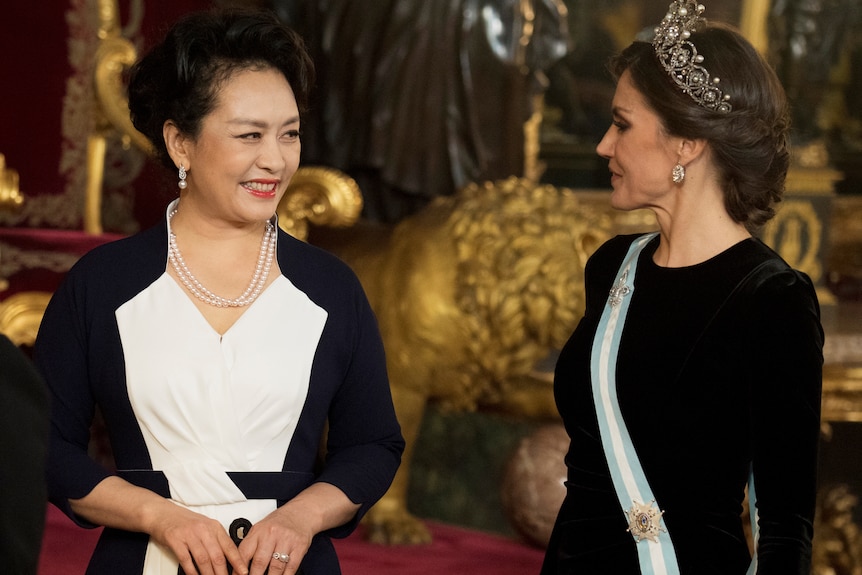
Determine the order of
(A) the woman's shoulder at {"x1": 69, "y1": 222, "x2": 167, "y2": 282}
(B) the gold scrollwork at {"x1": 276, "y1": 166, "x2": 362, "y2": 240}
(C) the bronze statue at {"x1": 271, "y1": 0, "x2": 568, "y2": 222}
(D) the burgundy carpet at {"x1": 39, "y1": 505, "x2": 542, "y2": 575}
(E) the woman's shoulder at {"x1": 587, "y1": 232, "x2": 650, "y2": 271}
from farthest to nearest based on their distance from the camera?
(C) the bronze statue at {"x1": 271, "y1": 0, "x2": 568, "y2": 222} → (B) the gold scrollwork at {"x1": 276, "y1": 166, "x2": 362, "y2": 240} → (D) the burgundy carpet at {"x1": 39, "y1": 505, "x2": 542, "y2": 575} → (E) the woman's shoulder at {"x1": 587, "y1": 232, "x2": 650, "y2": 271} → (A) the woman's shoulder at {"x1": 69, "y1": 222, "x2": 167, "y2": 282}

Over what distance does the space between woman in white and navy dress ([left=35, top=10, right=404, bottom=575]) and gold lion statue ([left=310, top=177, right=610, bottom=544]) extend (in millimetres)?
1487

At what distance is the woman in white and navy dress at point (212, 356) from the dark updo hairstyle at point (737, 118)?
572mm

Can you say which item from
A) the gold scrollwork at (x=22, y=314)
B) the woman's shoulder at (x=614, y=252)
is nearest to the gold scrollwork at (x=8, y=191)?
the gold scrollwork at (x=22, y=314)

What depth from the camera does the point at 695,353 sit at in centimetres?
190

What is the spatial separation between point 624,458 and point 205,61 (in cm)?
89

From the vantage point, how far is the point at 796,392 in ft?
5.83

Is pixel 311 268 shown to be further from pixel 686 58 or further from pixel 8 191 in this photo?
pixel 8 191

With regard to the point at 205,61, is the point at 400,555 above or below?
below

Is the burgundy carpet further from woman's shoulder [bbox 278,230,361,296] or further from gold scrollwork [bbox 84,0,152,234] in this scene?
woman's shoulder [bbox 278,230,361,296]

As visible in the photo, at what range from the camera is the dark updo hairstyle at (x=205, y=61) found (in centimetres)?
187

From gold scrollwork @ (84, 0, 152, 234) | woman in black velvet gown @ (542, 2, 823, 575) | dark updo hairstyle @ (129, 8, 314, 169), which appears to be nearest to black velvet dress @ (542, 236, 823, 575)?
woman in black velvet gown @ (542, 2, 823, 575)

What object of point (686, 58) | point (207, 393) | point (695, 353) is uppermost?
point (686, 58)

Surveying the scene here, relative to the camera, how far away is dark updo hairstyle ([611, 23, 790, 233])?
6.31ft

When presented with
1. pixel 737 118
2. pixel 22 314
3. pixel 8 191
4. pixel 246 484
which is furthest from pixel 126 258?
pixel 8 191
